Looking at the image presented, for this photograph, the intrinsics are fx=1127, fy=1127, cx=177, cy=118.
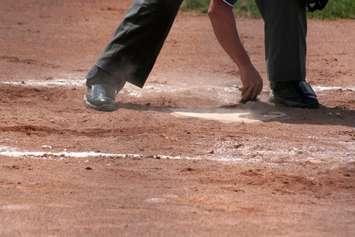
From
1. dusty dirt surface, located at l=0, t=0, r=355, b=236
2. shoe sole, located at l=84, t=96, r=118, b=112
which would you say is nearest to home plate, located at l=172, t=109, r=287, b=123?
dusty dirt surface, located at l=0, t=0, r=355, b=236

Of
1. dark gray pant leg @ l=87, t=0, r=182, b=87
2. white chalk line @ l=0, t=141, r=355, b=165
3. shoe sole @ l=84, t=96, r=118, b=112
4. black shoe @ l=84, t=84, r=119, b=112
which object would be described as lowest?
shoe sole @ l=84, t=96, r=118, b=112

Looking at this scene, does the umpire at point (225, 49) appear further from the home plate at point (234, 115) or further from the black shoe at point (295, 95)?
the home plate at point (234, 115)

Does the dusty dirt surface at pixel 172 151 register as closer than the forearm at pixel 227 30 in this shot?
Yes

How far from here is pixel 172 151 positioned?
5426 millimetres

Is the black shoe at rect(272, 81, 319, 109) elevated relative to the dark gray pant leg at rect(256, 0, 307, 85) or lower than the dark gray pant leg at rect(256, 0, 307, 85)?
lower

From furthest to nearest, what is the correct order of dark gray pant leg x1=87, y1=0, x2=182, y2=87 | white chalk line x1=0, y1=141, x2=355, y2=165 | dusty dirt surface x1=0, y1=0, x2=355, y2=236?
dark gray pant leg x1=87, y1=0, x2=182, y2=87, white chalk line x1=0, y1=141, x2=355, y2=165, dusty dirt surface x1=0, y1=0, x2=355, y2=236

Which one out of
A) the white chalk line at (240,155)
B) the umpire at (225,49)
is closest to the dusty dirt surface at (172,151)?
the white chalk line at (240,155)

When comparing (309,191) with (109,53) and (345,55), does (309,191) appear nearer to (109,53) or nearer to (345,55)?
(109,53)

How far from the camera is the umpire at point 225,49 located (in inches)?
253

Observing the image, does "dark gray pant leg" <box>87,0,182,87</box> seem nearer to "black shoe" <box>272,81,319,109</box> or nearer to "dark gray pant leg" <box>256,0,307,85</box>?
"dark gray pant leg" <box>256,0,307,85</box>

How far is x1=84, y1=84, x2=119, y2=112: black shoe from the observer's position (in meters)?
6.34

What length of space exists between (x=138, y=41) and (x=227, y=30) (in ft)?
1.71

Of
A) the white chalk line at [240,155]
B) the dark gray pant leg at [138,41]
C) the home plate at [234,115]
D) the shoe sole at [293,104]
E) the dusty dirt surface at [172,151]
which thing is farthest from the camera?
the shoe sole at [293,104]

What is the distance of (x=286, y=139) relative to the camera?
5.75m
